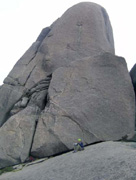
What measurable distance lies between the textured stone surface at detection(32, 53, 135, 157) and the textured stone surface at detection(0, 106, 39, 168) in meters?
0.53

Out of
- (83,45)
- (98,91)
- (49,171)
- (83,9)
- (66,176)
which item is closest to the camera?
(66,176)

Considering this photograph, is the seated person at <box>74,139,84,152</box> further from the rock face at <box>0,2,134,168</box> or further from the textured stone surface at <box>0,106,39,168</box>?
the textured stone surface at <box>0,106,39,168</box>

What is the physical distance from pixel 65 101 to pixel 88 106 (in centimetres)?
136

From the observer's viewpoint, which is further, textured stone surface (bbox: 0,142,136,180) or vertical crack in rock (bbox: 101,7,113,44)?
vertical crack in rock (bbox: 101,7,113,44)

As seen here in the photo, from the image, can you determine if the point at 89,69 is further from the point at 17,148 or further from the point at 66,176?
the point at 66,176

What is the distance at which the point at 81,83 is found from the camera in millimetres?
12047

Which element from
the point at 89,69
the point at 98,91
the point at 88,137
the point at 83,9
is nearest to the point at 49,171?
the point at 88,137

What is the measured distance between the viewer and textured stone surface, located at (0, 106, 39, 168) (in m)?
10.8

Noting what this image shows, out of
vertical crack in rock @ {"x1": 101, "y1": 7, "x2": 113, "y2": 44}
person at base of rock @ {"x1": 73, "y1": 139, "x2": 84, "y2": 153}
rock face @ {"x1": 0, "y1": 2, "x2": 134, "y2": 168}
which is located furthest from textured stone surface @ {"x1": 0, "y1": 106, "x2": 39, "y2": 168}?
vertical crack in rock @ {"x1": 101, "y1": 7, "x2": 113, "y2": 44}

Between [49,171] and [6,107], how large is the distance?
8159 mm

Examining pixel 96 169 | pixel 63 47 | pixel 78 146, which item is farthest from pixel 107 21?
pixel 96 169

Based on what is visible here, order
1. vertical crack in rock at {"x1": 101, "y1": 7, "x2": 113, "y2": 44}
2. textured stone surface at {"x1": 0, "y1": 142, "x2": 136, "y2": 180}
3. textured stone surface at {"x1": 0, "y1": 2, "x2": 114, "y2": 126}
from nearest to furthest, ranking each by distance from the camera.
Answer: textured stone surface at {"x1": 0, "y1": 142, "x2": 136, "y2": 180}
textured stone surface at {"x1": 0, "y1": 2, "x2": 114, "y2": 126}
vertical crack in rock at {"x1": 101, "y1": 7, "x2": 113, "y2": 44}

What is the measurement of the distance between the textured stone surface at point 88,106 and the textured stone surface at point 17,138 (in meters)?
0.53

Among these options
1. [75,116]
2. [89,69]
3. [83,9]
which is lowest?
[75,116]
